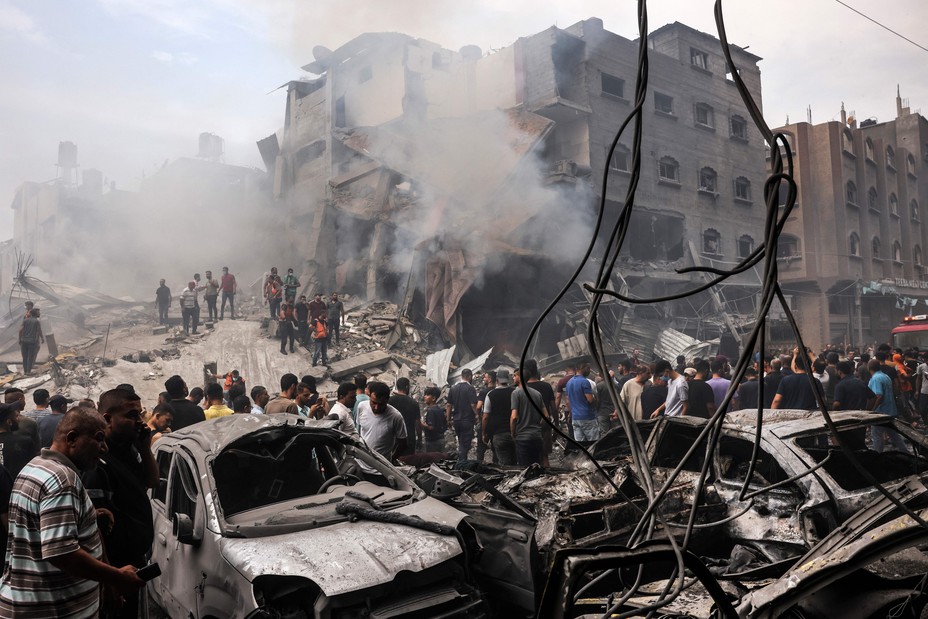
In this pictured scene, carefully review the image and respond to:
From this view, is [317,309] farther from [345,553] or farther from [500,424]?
[345,553]

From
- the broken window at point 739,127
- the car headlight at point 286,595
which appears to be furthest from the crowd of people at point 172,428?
the broken window at point 739,127

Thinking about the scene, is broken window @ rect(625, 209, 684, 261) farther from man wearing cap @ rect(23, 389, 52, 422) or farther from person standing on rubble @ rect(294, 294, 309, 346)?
man wearing cap @ rect(23, 389, 52, 422)

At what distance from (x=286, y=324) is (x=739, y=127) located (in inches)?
990

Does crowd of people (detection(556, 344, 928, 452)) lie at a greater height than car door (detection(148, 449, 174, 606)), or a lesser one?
greater

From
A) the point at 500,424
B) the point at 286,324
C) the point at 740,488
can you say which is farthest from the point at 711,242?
the point at 740,488

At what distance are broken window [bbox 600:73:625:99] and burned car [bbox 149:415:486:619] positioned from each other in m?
24.0

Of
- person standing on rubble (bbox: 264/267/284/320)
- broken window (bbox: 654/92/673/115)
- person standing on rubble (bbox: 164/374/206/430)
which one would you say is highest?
broken window (bbox: 654/92/673/115)

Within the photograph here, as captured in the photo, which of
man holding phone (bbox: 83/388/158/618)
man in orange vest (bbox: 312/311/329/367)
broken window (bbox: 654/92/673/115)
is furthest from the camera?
broken window (bbox: 654/92/673/115)

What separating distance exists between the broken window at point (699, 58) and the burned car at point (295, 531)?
3062cm

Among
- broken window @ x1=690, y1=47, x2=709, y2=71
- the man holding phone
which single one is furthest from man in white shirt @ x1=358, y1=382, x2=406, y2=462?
broken window @ x1=690, y1=47, x2=709, y2=71

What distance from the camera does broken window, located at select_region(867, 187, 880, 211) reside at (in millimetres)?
36044

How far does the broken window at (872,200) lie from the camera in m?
36.0

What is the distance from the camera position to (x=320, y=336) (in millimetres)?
16562

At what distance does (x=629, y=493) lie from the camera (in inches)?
201
